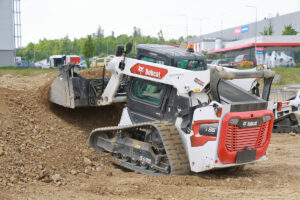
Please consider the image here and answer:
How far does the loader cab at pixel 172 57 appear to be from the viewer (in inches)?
340

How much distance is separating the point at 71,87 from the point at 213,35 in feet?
280

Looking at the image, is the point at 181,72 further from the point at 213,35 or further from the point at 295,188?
the point at 213,35

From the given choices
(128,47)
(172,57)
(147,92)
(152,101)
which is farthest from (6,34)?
(172,57)

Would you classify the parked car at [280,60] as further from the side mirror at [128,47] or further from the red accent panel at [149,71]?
the red accent panel at [149,71]

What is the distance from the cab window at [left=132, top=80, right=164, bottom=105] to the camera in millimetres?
8742

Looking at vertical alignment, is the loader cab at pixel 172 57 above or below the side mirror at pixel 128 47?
below

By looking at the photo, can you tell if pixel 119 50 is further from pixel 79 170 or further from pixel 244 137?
pixel 244 137

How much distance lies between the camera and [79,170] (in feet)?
28.1

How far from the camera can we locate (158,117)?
873cm

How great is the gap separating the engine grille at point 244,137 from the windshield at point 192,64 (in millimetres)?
1773

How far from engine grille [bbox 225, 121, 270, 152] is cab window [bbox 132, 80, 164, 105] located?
1700mm

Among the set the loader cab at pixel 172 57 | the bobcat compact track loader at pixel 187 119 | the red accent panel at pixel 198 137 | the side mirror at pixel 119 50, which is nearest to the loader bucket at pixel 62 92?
the bobcat compact track loader at pixel 187 119

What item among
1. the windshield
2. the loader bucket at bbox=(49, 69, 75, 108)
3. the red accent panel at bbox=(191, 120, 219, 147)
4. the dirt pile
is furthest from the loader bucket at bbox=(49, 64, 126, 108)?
the red accent panel at bbox=(191, 120, 219, 147)

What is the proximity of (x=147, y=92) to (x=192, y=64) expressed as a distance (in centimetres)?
105
